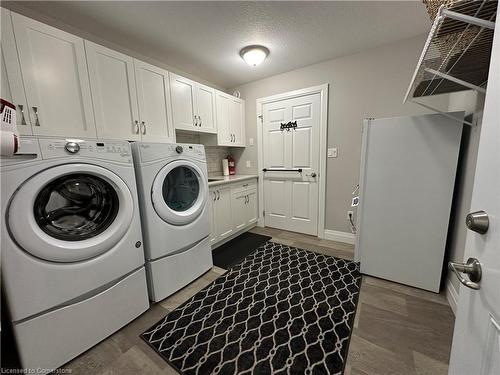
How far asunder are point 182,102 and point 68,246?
172 cm

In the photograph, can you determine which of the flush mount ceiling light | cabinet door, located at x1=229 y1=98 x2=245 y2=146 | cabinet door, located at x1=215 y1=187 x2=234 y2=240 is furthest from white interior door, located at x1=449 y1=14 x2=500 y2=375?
cabinet door, located at x1=229 y1=98 x2=245 y2=146

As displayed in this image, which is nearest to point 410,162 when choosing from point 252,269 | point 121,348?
point 252,269

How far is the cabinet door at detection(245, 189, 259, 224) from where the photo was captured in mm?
2916

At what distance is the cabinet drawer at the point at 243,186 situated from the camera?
261 cm

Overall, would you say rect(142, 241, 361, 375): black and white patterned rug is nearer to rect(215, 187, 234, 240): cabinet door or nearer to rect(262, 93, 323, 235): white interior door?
rect(215, 187, 234, 240): cabinet door

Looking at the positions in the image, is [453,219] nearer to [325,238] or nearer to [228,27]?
[325,238]

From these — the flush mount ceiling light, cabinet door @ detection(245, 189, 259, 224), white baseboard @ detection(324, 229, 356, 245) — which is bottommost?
white baseboard @ detection(324, 229, 356, 245)

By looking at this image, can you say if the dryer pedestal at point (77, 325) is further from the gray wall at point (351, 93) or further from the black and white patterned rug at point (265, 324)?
the gray wall at point (351, 93)

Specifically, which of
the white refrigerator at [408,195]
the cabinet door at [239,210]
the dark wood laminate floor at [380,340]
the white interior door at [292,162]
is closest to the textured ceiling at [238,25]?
the white interior door at [292,162]

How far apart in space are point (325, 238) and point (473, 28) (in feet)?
7.53

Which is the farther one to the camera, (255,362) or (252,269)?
(252,269)

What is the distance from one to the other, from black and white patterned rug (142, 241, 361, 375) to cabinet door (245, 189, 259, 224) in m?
1.04

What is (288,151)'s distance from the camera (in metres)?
2.78

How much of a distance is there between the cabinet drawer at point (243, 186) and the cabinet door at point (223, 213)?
105mm
